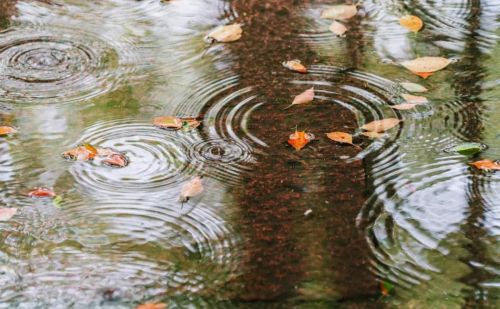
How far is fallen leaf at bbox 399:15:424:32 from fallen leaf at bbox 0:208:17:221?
2235 millimetres

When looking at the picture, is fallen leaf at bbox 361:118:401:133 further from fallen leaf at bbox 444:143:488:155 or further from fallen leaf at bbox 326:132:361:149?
fallen leaf at bbox 444:143:488:155

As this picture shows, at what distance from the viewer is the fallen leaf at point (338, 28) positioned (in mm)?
3679

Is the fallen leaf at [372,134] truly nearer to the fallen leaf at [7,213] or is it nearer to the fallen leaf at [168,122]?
the fallen leaf at [168,122]

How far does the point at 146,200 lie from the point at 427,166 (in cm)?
108

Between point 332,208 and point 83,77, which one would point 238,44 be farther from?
point 332,208

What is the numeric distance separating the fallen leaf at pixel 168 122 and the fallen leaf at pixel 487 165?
1212 millimetres

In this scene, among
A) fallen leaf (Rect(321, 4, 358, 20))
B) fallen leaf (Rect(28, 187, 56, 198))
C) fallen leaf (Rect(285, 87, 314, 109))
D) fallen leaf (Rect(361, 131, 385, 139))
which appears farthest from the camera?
fallen leaf (Rect(321, 4, 358, 20))

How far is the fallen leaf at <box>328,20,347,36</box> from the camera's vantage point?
12.1 feet

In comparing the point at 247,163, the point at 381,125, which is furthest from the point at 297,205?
the point at 381,125

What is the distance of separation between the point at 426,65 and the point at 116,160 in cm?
156

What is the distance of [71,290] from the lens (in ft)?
7.11

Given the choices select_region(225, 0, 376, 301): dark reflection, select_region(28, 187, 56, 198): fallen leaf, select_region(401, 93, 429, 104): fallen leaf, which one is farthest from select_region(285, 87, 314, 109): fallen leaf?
select_region(28, 187, 56, 198): fallen leaf

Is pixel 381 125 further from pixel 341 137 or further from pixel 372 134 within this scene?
pixel 341 137

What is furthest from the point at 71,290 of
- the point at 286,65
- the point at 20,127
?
the point at 286,65
